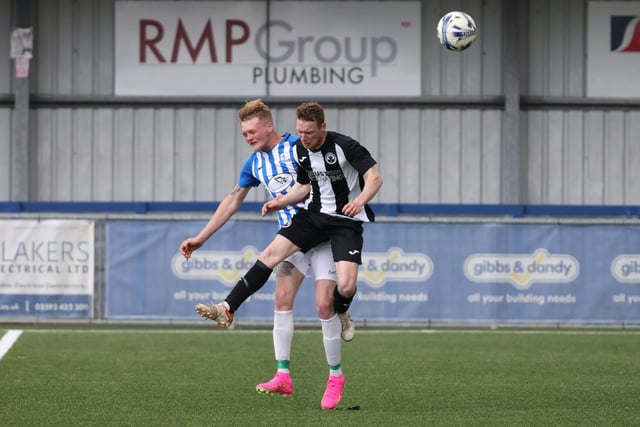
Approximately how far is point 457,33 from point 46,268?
24.2 ft

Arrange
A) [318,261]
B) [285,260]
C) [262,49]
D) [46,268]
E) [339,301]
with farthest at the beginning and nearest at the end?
[262,49]
[46,268]
[285,260]
[318,261]
[339,301]

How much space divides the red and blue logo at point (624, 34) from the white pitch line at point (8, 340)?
13.6 metres

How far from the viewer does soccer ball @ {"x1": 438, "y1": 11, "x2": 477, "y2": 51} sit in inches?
404

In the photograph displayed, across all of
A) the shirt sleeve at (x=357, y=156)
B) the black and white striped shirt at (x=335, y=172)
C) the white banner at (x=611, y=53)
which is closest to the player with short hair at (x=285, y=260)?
the black and white striped shirt at (x=335, y=172)

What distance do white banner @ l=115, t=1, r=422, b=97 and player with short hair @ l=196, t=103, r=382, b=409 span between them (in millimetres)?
14782

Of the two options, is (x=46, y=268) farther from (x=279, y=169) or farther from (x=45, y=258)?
(x=279, y=169)

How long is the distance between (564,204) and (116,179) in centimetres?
877

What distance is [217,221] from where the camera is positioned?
8211mm

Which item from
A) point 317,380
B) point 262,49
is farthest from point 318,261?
point 262,49

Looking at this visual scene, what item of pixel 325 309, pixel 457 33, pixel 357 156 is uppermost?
pixel 457 33

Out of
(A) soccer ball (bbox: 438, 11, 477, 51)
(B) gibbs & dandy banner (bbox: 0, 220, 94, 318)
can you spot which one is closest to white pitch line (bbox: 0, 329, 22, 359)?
(B) gibbs & dandy banner (bbox: 0, 220, 94, 318)

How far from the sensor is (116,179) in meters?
22.7

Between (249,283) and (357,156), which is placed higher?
(357,156)

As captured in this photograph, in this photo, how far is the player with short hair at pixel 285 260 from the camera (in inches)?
307
